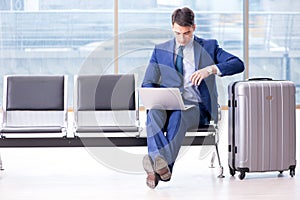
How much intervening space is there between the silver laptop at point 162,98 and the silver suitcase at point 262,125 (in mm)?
356

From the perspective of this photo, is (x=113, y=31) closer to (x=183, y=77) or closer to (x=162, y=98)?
(x=183, y=77)

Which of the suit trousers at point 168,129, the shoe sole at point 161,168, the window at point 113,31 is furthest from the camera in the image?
the window at point 113,31

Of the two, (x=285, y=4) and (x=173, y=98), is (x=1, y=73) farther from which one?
(x=173, y=98)

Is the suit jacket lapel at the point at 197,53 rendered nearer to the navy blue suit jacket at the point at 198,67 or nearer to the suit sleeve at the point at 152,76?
the navy blue suit jacket at the point at 198,67

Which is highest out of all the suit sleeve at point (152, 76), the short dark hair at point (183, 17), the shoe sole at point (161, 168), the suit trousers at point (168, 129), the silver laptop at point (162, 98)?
the short dark hair at point (183, 17)

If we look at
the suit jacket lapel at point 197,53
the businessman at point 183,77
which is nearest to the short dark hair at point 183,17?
the businessman at point 183,77

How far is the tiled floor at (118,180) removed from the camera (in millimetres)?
3572

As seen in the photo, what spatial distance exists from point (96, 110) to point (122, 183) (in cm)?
73

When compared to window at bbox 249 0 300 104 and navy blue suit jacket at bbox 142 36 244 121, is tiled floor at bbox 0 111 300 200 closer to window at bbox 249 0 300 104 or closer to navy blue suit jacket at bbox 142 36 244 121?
navy blue suit jacket at bbox 142 36 244 121

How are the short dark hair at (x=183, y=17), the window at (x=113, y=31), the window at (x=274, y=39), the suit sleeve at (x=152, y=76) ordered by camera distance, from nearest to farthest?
the short dark hair at (x=183, y=17) < the suit sleeve at (x=152, y=76) < the window at (x=113, y=31) < the window at (x=274, y=39)

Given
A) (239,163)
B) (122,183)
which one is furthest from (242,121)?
(122,183)

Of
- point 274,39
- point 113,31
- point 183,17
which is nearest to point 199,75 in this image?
point 183,17

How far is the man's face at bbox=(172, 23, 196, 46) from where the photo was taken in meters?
3.97

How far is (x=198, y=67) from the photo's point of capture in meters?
4.11
